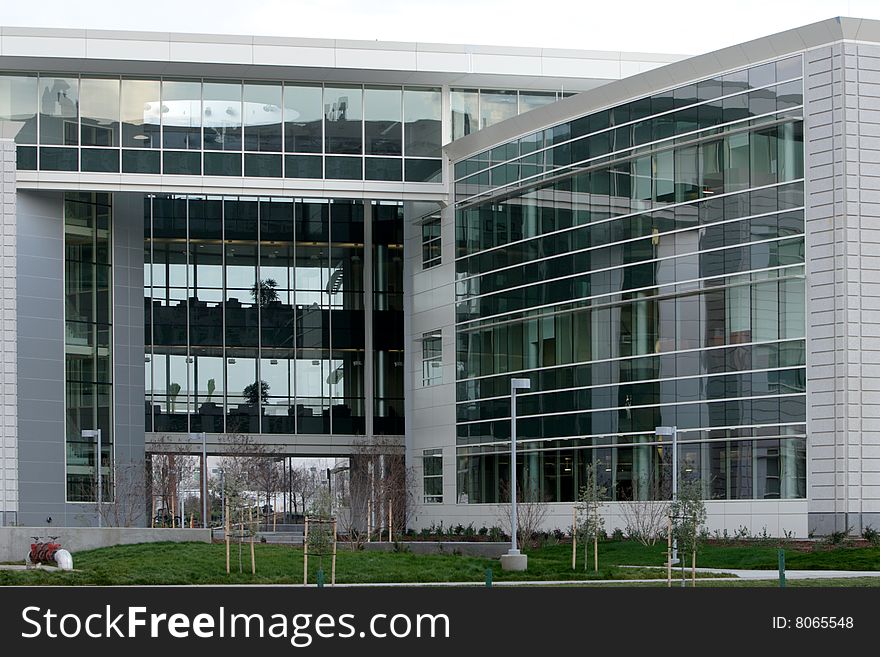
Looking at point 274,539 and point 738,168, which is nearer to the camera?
point 738,168

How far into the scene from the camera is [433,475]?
66500 millimetres

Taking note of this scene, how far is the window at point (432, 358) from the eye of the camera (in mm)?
66375

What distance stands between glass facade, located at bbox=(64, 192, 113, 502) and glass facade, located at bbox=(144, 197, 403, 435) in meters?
7.09

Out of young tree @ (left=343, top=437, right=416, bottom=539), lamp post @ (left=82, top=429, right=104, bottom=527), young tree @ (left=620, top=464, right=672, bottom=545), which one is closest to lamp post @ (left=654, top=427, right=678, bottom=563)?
young tree @ (left=620, top=464, right=672, bottom=545)

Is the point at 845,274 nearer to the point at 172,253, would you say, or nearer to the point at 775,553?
the point at 775,553

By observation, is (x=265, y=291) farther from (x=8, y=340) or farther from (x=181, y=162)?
(x=8, y=340)

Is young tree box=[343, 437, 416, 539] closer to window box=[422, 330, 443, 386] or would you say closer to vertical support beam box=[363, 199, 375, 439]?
window box=[422, 330, 443, 386]

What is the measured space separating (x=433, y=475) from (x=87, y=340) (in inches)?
655

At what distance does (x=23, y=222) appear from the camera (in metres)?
64.3

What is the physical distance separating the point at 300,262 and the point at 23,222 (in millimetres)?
16961

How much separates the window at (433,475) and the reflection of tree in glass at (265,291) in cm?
1447

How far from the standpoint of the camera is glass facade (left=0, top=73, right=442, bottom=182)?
63156mm

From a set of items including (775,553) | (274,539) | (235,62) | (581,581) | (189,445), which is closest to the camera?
(581,581)
